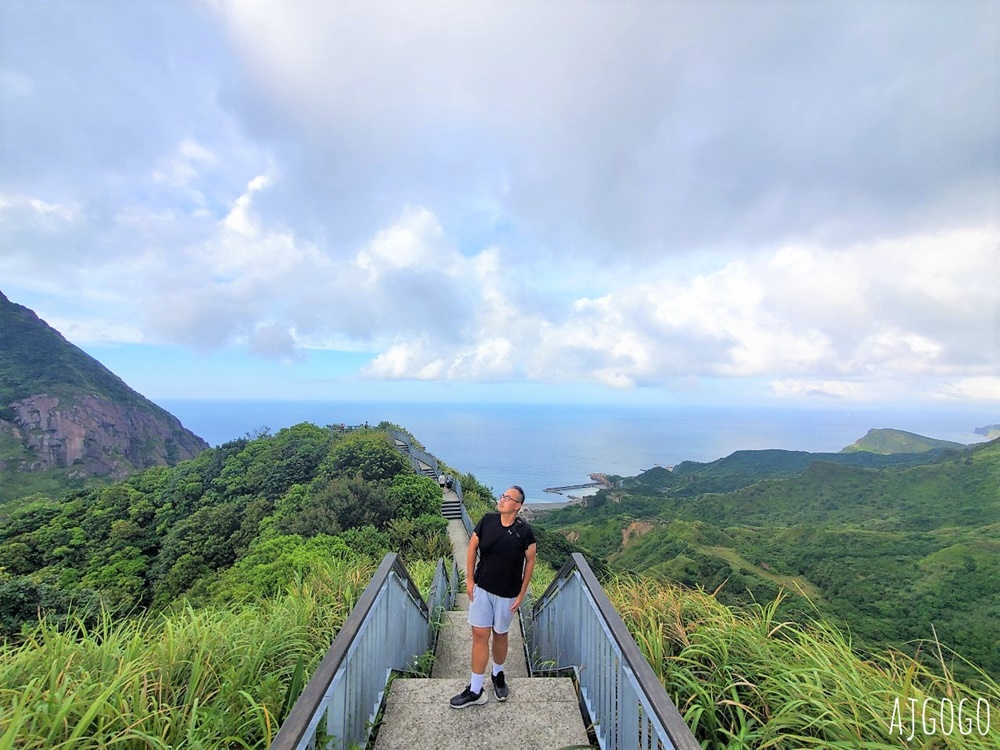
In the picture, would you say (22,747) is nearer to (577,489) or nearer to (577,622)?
(577,622)

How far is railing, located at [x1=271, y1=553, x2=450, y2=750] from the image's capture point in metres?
1.93

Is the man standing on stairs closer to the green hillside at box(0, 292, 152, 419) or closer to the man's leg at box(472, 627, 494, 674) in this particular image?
the man's leg at box(472, 627, 494, 674)

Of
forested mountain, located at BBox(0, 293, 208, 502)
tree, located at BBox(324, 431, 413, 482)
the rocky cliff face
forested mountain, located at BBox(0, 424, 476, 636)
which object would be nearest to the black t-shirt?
forested mountain, located at BBox(0, 424, 476, 636)

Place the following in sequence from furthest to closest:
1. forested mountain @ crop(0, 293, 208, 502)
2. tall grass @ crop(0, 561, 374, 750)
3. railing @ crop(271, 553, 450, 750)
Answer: forested mountain @ crop(0, 293, 208, 502) → tall grass @ crop(0, 561, 374, 750) → railing @ crop(271, 553, 450, 750)

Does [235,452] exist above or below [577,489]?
above

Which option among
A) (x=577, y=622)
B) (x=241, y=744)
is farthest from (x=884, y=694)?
(x=241, y=744)

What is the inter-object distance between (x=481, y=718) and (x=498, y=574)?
0.89 m

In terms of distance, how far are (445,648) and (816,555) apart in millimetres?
46365

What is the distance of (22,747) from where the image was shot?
205cm

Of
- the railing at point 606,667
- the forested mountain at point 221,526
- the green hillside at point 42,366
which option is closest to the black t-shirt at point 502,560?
the railing at point 606,667

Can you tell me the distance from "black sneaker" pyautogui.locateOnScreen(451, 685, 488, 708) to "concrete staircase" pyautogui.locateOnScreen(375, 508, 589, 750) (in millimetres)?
33

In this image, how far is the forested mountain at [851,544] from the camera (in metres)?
27.5

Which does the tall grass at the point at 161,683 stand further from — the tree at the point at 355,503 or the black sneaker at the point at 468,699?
the tree at the point at 355,503

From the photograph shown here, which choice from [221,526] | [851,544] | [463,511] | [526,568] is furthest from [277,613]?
[851,544]
